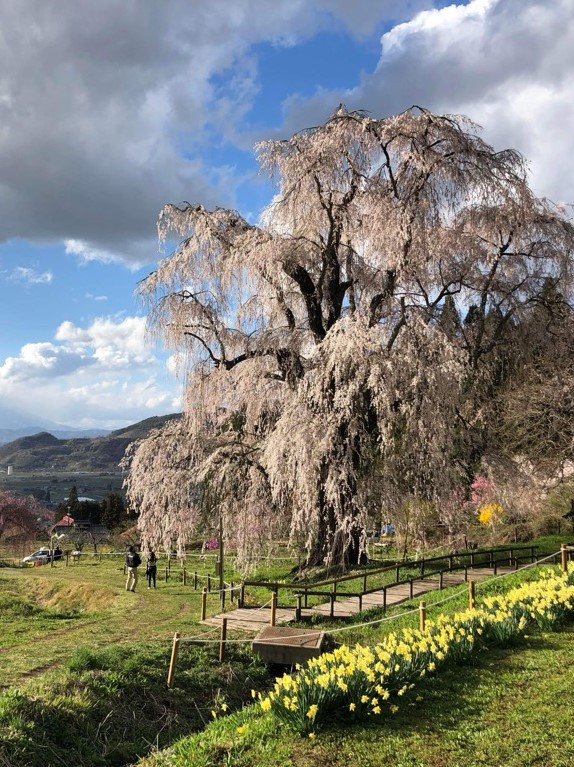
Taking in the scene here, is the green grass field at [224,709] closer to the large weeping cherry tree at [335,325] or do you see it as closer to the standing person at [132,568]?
the large weeping cherry tree at [335,325]

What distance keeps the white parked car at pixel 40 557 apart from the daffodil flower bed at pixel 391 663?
34.8 meters

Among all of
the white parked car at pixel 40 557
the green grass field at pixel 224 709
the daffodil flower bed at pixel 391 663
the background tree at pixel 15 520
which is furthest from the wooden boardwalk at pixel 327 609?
the background tree at pixel 15 520

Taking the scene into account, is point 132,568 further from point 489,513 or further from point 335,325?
point 489,513

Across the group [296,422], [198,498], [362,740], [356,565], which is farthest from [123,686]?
[356,565]

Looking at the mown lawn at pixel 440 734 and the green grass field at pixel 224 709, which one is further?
the green grass field at pixel 224 709

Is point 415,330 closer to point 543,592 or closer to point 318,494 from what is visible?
point 318,494

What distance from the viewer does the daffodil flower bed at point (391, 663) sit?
6.32m

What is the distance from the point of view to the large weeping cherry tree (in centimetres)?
1565

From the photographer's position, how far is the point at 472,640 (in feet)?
27.0

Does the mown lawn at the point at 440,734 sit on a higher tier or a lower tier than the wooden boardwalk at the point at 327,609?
higher

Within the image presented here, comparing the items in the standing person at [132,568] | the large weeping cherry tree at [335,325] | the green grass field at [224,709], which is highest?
the large weeping cherry tree at [335,325]

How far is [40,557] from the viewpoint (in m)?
43.6

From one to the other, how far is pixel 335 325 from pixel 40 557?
35.9m

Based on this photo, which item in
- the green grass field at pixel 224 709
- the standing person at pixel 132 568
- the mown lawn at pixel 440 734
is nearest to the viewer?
the mown lawn at pixel 440 734
